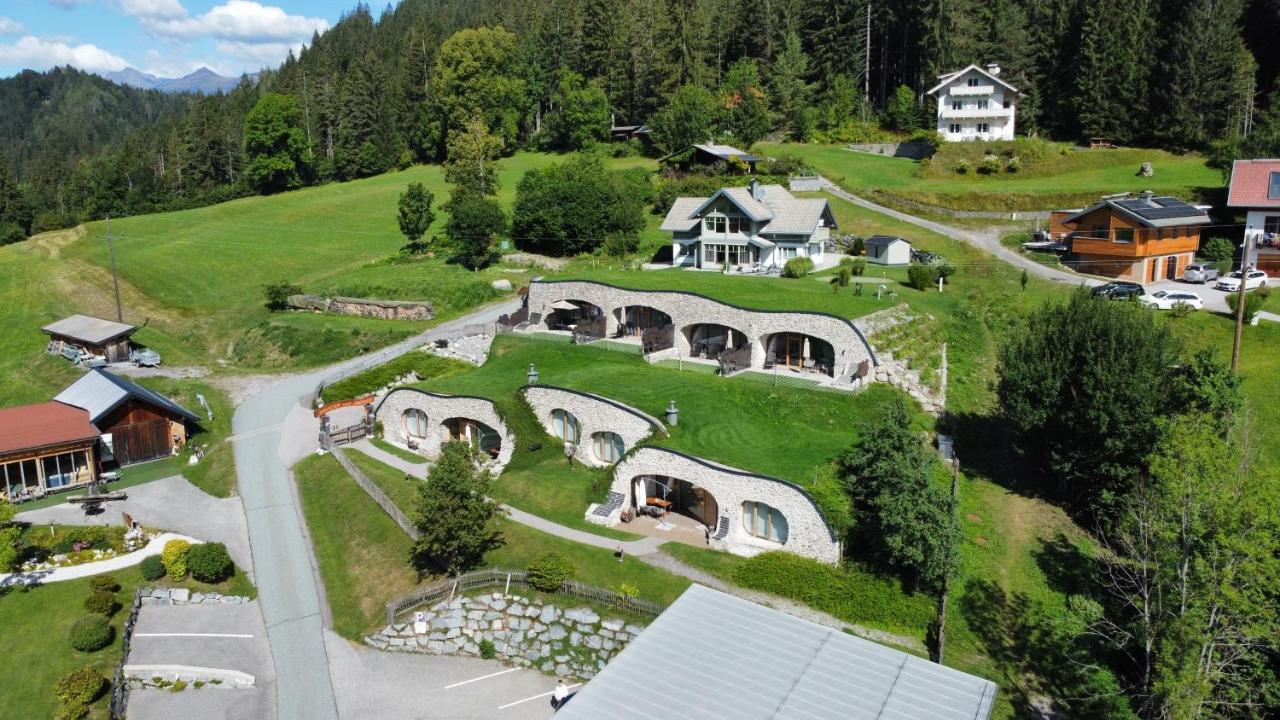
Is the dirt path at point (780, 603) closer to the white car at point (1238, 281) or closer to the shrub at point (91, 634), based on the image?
the shrub at point (91, 634)

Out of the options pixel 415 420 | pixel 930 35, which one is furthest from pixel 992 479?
pixel 930 35

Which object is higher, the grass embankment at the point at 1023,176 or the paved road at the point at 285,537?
the grass embankment at the point at 1023,176

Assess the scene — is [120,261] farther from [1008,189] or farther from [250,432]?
[1008,189]

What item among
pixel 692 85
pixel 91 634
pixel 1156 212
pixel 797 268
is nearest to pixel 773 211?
pixel 797 268

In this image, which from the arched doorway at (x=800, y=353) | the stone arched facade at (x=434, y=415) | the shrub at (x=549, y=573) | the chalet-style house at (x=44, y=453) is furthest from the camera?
the arched doorway at (x=800, y=353)

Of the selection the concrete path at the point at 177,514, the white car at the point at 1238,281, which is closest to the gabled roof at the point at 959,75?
the white car at the point at 1238,281

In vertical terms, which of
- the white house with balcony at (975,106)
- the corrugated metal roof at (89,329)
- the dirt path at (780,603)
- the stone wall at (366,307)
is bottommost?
the dirt path at (780,603)

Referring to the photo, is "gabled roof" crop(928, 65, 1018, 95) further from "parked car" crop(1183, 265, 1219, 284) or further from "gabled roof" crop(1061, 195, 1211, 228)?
"parked car" crop(1183, 265, 1219, 284)
